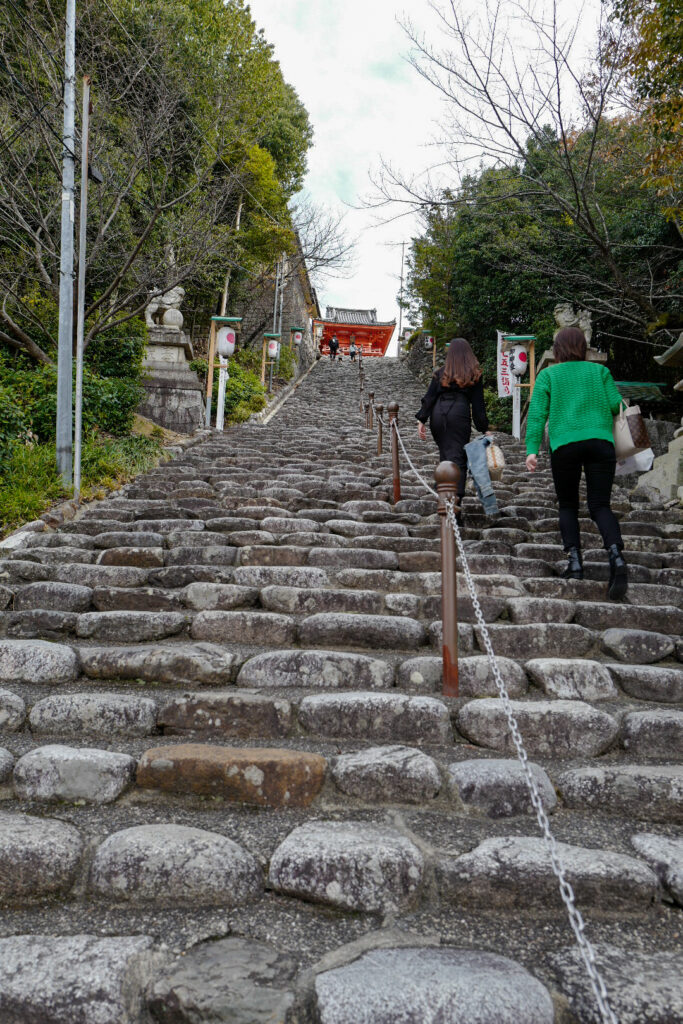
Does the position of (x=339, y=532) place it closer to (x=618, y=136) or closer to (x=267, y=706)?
(x=267, y=706)

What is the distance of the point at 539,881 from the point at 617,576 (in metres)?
2.30

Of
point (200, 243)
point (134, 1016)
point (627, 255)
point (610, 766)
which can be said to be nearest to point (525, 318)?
point (627, 255)

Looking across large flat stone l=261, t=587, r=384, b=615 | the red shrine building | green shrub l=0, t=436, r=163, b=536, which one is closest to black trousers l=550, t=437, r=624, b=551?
large flat stone l=261, t=587, r=384, b=615

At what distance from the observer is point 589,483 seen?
161 inches

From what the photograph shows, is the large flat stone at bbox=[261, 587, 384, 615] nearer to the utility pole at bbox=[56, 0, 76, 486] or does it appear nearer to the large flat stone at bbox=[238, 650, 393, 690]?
the large flat stone at bbox=[238, 650, 393, 690]

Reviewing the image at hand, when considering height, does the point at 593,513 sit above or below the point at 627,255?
below

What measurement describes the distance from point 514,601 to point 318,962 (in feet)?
8.08

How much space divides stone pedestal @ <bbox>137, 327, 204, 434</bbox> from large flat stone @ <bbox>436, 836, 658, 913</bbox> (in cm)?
1059

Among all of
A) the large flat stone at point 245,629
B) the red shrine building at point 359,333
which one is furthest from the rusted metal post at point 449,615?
the red shrine building at point 359,333

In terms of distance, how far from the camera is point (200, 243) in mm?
10773

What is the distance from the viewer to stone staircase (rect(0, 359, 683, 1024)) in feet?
5.02

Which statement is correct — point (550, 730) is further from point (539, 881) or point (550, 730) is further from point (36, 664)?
point (36, 664)

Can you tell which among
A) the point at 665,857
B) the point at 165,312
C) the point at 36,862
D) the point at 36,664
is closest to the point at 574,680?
the point at 665,857

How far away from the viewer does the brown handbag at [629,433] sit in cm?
414
